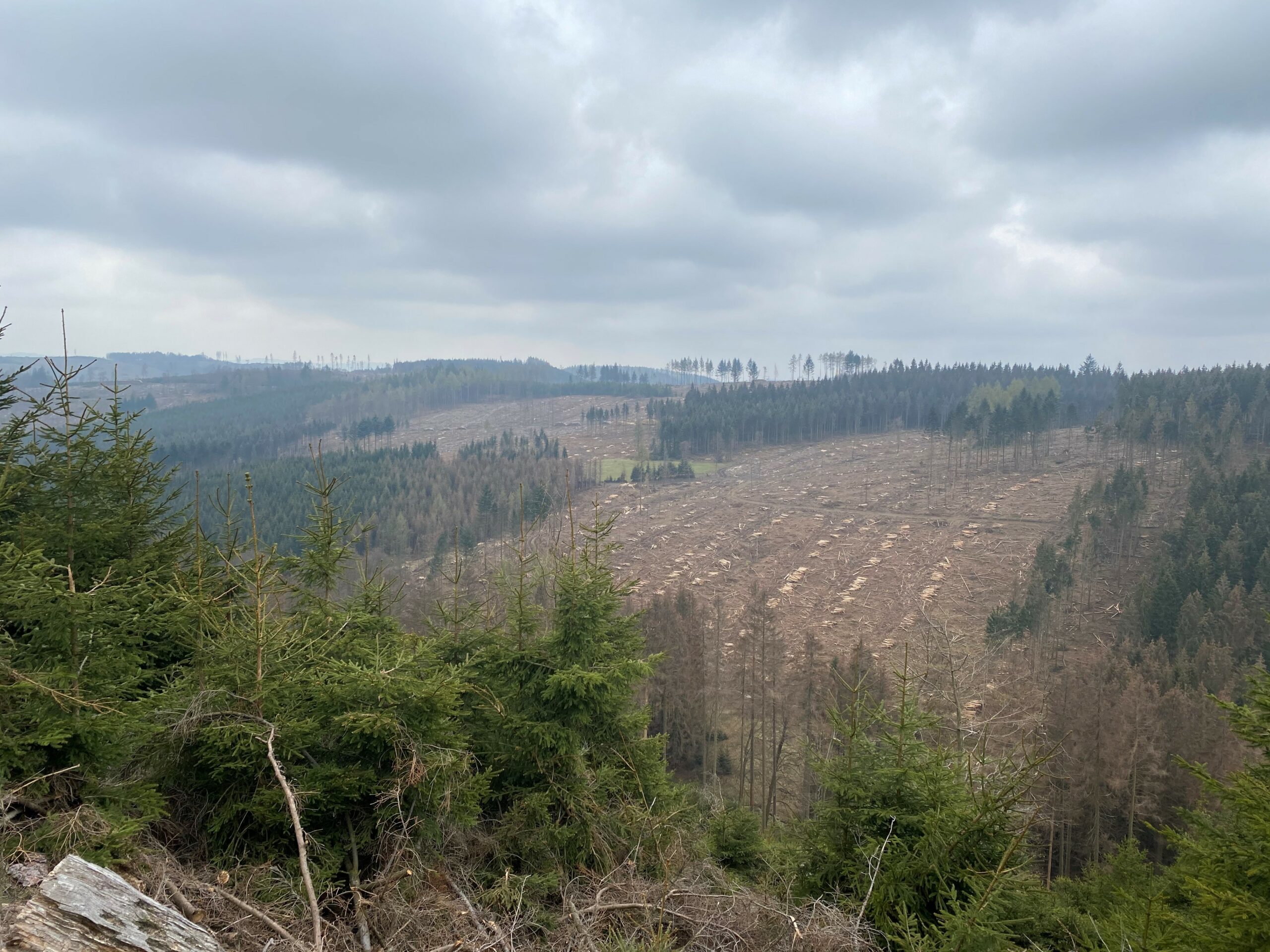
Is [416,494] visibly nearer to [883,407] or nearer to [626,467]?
[626,467]

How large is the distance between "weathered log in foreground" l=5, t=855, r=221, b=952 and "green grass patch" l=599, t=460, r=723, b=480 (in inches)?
4297

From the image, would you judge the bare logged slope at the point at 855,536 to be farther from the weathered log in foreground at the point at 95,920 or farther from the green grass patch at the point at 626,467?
the weathered log in foreground at the point at 95,920

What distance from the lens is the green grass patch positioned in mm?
117375

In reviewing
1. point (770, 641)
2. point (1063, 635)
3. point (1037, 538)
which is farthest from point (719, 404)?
point (770, 641)

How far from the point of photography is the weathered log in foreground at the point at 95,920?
3.79 m

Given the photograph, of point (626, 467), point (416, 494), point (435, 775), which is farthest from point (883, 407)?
point (435, 775)

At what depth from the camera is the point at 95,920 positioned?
403 centimetres

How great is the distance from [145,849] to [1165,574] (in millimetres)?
62031

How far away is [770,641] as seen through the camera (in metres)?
38.1

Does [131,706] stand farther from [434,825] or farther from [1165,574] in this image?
[1165,574]

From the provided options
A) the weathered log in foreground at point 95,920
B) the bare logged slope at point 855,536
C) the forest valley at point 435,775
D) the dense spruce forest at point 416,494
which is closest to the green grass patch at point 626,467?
the bare logged slope at point 855,536

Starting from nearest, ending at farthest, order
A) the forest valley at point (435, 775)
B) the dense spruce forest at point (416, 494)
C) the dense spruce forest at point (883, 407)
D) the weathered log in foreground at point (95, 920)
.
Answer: the weathered log in foreground at point (95, 920), the forest valley at point (435, 775), the dense spruce forest at point (416, 494), the dense spruce forest at point (883, 407)

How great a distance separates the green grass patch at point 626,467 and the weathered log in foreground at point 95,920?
10914cm

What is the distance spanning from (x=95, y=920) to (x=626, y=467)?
12025 centimetres
